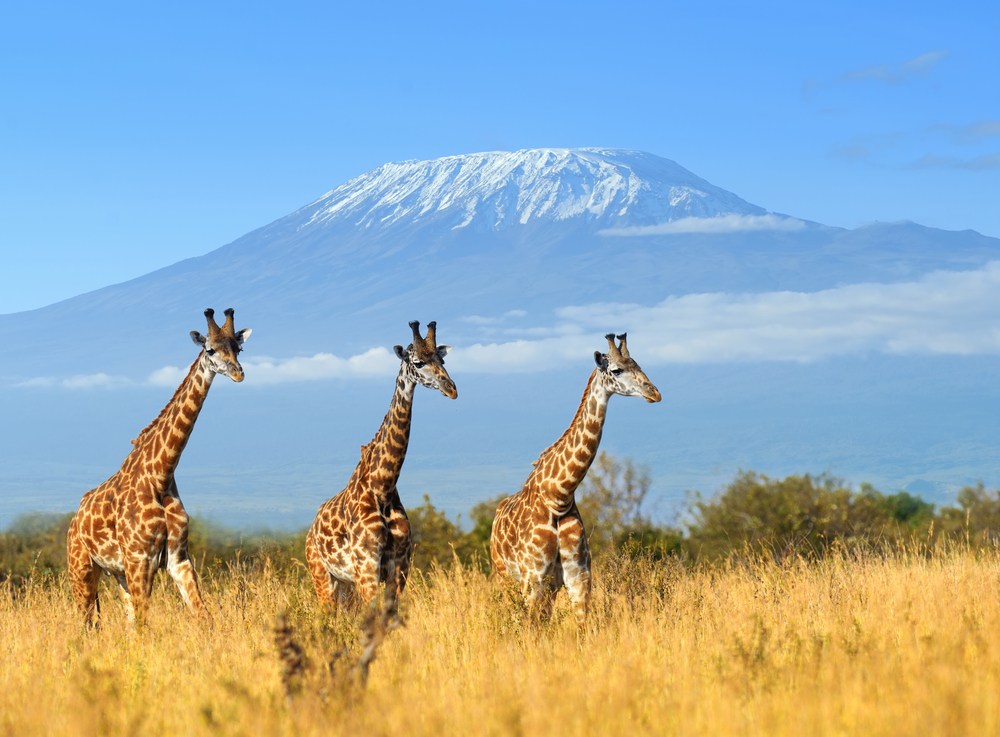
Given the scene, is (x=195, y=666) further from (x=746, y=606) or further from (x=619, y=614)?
(x=746, y=606)

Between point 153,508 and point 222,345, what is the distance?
6.22ft

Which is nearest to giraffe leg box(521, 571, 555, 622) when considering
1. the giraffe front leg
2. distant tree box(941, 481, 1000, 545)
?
the giraffe front leg

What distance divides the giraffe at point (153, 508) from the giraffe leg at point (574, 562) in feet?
11.9

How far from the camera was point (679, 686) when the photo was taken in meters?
7.60

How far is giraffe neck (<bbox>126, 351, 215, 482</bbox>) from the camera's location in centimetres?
1059

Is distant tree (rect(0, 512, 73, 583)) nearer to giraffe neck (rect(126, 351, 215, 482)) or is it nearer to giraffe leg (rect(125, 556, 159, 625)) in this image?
giraffe leg (rect(125, 556, 159, 625))

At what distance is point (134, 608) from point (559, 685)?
530 cm

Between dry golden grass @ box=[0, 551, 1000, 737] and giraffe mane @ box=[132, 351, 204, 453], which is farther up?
giraffe mane @ box=[132, 351, 204, 453]

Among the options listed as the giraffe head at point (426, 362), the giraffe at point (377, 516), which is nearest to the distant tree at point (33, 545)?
the giraffe at point (377, 516)

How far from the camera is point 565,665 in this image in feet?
27.7

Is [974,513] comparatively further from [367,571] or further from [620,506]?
[367,571]

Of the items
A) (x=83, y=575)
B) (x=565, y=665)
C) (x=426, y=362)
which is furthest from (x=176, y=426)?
(x=565, y=665)

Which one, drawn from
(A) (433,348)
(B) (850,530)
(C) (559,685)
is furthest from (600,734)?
(B) (850,530)

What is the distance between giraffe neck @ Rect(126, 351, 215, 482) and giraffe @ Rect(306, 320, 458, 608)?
167 cm
